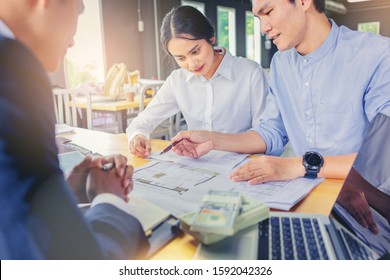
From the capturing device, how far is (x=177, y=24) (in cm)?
112

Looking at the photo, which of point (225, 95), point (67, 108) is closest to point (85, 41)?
point (225, 95)

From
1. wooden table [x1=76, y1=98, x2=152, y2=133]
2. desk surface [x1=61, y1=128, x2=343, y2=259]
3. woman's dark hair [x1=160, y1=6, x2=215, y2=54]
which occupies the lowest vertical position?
wooden table [x1=76, y1=98, x2=152, y2=133]

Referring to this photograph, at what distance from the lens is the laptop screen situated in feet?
1.92

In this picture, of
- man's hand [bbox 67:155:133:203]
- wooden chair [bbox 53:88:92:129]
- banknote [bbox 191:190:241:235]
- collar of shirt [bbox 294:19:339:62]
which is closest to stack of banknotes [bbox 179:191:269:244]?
banknote [bbox 191:190:241:235]

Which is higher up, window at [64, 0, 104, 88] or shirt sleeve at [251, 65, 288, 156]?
window at [64, 0, 104, 88]

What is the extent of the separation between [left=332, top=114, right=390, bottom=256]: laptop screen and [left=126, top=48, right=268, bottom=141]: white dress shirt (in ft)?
1.71

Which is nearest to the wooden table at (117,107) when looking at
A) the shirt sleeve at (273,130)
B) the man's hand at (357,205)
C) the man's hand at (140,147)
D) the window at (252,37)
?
the man's hand at (140,147)

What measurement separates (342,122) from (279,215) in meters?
0.52

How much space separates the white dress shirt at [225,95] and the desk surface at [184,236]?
0.24 m

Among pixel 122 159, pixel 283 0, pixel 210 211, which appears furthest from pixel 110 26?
pixel 210 211

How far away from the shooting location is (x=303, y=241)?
0.44m

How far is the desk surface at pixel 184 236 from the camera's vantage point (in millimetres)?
459

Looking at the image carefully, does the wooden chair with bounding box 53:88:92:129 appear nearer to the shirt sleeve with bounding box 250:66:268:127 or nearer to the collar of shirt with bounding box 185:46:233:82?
the collar of shirt with bounding box 185:46:233:82

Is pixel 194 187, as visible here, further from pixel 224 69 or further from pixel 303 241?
pixel 224 69
